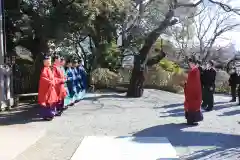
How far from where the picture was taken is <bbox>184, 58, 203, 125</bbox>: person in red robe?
35.0 ft

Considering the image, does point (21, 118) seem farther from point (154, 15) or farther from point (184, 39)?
point (184, 39)

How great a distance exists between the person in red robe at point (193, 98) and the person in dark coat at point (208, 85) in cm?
302

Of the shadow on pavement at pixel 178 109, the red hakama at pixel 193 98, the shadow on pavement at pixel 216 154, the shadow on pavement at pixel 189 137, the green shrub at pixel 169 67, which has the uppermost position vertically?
the green shrub at pixel 169 67

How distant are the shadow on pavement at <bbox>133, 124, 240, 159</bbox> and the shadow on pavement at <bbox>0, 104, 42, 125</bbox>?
11.0ft

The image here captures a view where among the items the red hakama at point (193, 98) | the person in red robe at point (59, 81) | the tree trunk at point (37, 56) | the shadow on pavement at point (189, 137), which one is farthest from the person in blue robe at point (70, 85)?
the red hakama at point (193, 98)

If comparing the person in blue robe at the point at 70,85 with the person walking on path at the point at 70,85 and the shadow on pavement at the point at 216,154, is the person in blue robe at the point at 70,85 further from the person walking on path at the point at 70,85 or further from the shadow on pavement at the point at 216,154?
the shadow on pavement at the point at 216,154

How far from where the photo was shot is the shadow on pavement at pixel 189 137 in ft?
27.9

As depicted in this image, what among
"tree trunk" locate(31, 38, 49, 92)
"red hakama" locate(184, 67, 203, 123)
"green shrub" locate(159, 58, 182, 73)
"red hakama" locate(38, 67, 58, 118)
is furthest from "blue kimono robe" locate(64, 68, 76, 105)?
"green shrub" locate(159, 58, 182, 73)

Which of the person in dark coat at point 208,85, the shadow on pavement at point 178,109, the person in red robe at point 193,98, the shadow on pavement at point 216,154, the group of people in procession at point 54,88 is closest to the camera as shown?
the shadow on pavement at point 216,154

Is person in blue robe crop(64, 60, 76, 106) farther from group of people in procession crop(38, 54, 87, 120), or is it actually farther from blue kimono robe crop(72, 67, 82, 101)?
blue kimono robe crop(72, 67, 82, 101)

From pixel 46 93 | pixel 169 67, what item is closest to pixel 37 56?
pixel 46 93

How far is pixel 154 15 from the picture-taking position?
26234 mm

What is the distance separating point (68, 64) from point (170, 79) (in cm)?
980

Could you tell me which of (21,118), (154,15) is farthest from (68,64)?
(154,15)
